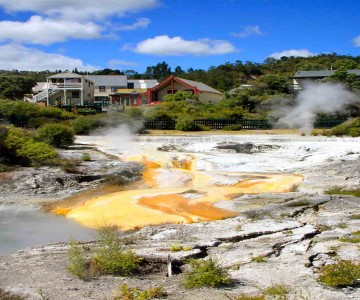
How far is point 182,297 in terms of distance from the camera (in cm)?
869

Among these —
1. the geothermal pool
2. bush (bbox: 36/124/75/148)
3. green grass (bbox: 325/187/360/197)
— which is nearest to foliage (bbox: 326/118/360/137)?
the geothermal pool

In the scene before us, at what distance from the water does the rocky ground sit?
124 centimetres

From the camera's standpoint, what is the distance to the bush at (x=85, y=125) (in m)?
39.0

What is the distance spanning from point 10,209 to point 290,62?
4255 inches

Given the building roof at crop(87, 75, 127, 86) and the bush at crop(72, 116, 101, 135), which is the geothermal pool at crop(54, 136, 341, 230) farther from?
the building roof at crop(87, 75, 127, 86)

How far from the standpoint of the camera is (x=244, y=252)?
11.5 metres

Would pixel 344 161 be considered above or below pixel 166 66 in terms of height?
below

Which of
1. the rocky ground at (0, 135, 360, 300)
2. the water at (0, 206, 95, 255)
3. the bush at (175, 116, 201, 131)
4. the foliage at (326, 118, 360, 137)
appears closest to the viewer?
the rocky ground at (0, 135, 360, 300)

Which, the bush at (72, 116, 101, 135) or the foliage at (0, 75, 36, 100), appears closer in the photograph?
the bush at (72, 116, 101, 135)

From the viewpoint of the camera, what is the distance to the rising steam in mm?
42666

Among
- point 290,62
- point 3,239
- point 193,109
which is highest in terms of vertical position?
point 290,62

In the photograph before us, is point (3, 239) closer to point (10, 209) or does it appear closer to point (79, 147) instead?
point (10, 209)

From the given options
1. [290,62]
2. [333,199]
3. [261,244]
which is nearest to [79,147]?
[333,199]

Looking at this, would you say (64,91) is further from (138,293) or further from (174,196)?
(138,293)
